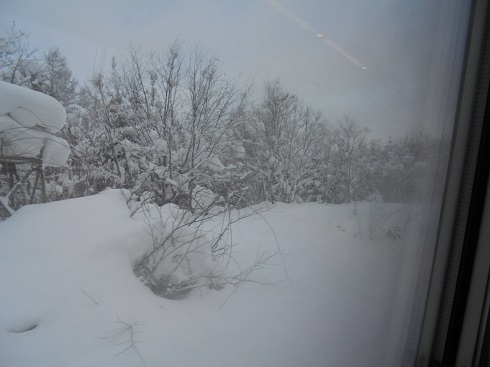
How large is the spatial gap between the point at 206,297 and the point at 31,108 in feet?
2.35

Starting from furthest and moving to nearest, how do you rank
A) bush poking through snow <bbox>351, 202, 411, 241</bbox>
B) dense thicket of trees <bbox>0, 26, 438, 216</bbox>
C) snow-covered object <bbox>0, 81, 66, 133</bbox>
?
bush poking through snow <bbox>351, 202, 411, 241</bbox>, dense thicket of trees <bbox>0, 26, 438, 216</bbox>, snow-covered object <bbox>0, 81, 66, 133</bbox>

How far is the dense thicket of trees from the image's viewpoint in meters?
0.78

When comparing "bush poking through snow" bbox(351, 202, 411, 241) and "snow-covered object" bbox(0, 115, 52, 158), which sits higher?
"snow-covered object" bbox(0, 115, 52, 158)

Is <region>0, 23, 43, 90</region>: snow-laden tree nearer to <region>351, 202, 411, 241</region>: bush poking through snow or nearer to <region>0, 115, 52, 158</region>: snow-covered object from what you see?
<region>0, 115, 52, 158</region>: snow-covered object

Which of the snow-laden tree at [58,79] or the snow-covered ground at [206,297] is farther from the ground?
the snow-laden tree at [58,79]

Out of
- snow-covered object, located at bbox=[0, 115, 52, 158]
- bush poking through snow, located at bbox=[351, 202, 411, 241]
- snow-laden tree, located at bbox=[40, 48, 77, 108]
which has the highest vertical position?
snow-laden tree, located at bbox=[40, 48, 77, 108]

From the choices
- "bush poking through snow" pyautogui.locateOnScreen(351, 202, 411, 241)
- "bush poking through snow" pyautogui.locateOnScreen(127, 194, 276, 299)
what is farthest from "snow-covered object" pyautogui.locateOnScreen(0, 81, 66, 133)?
"bush poking through snow" pyautogui.locateOnScreen(351, 202, 411, 241)

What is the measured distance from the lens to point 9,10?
26.4 inches

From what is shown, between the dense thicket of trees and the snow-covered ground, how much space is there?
0.08m

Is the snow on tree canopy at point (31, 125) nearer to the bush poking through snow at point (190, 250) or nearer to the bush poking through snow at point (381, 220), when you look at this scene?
the bush poking through snow at point (190, 250)

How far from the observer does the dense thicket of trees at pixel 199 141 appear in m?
0.78

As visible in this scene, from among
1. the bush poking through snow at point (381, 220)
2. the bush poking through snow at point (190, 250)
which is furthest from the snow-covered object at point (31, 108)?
the bush poking through snow at point (381, 220)

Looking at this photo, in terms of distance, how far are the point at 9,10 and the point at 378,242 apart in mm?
1363

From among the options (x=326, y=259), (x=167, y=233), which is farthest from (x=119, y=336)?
(x=326, y=259)
